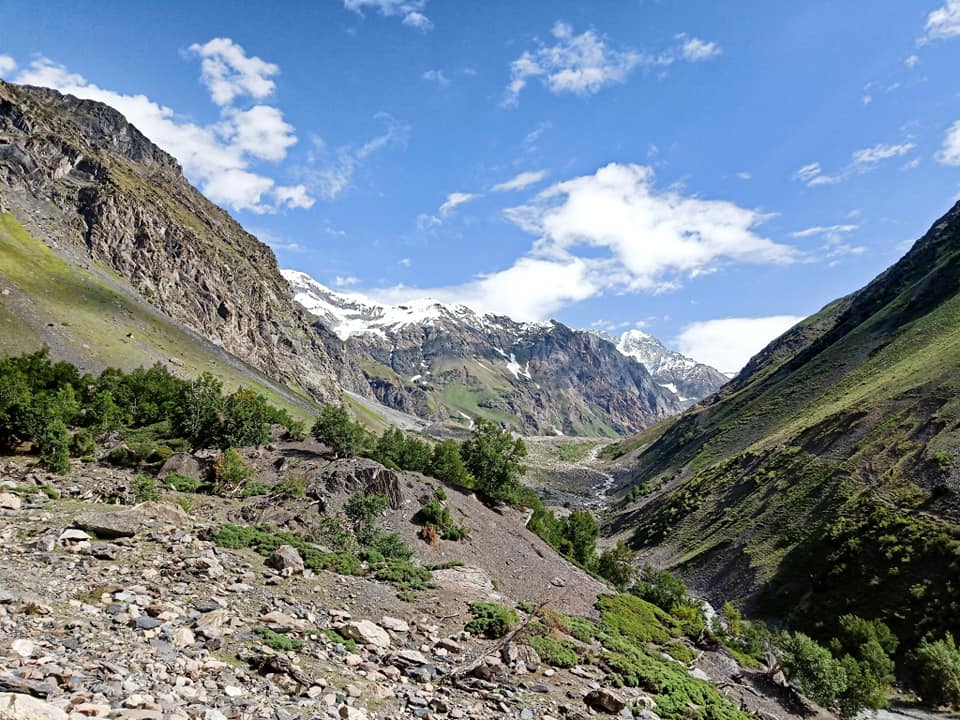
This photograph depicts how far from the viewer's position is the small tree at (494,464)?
57.6 m

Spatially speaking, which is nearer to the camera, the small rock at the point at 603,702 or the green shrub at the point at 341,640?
the green shrub at the point at 341,640

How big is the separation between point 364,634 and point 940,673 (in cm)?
5175

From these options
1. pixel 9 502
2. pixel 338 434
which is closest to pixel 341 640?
pixel 9 502

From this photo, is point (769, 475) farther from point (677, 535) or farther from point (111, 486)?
point (111, 486)

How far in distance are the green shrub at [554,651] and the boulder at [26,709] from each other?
18542 millimetres

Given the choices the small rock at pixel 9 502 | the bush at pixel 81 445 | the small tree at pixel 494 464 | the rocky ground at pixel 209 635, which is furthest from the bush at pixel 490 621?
the bush at pixel 81 445

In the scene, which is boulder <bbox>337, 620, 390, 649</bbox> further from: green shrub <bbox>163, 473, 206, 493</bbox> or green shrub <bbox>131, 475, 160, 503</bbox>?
green shrub <bbox>163, 473, 206, 493</bbox>

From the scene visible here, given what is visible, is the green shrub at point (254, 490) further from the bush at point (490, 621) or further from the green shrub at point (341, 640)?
the green shrub at point (341, 640)

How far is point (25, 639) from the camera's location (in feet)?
40.6

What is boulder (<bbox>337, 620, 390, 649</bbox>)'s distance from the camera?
747 inches

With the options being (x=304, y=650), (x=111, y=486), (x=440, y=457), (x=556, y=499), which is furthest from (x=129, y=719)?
(x=556, y=499)

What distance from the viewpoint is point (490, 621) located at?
24234 millimetres

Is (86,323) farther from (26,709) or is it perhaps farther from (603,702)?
(603,702)

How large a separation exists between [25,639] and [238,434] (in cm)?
3673
